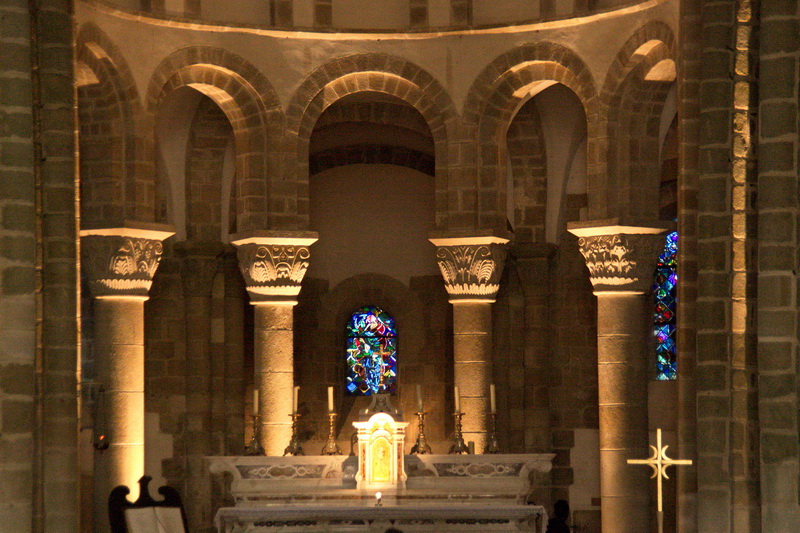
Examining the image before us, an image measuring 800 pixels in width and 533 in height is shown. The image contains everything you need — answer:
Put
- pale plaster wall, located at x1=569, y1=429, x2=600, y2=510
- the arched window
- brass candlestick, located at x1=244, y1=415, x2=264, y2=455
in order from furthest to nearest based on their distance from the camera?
1. the arched window
2. pale plaster wall, located at x1=569, y1=429, x2=600, y2=510
3. brass candlestick, located at x1=244, y1=415, x2=264, y2=455

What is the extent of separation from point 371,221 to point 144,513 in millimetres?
7703

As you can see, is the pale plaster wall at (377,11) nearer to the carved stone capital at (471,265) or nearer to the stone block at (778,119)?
the carved stone capital at (471,265)

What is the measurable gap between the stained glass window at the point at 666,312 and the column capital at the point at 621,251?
8.37ft

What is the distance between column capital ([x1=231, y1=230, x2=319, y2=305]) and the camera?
1772 centimetres

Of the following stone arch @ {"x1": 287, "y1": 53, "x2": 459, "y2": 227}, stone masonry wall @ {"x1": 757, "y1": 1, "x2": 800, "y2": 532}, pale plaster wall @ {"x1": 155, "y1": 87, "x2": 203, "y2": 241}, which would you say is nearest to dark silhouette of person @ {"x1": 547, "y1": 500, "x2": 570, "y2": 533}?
stone masonry wall @ {"x1": 757, "y1": 1, "x2": 800, "y2": 532}

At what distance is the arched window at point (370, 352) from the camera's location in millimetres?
20906

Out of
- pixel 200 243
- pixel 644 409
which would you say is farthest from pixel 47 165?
pixel 644 409

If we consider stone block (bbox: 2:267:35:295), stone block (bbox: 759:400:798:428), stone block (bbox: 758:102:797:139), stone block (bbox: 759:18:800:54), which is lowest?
stone block (bbox: 759:400:798:428)

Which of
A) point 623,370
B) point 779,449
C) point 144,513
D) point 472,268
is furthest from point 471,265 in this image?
point 779,449

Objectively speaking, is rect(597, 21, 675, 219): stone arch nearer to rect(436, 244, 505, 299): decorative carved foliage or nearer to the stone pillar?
rect(436, 244, 505, 299): decorative carved foliage

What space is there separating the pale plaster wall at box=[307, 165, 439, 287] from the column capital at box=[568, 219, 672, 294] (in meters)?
3.93

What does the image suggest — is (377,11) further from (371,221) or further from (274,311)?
(371,221)

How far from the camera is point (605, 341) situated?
1736cm

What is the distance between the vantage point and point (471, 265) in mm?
17891
